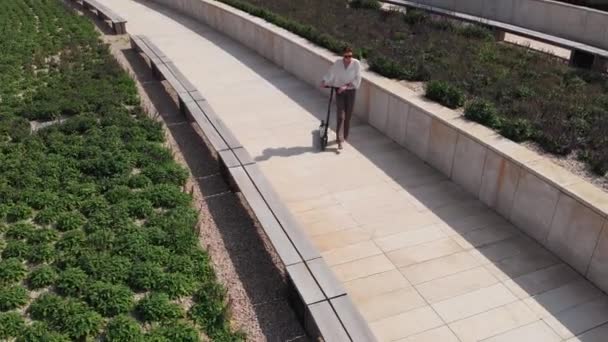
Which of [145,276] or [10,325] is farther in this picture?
[145,276]

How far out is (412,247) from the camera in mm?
6328

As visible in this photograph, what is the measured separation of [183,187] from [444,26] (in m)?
8.07

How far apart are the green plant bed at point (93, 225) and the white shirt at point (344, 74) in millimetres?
2605

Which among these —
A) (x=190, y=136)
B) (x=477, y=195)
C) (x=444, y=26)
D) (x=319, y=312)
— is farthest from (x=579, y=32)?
(x=319, y=312)

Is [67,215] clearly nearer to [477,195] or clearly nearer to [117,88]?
[117,88]

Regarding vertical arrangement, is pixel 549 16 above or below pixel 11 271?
above

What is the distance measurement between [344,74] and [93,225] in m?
4.10

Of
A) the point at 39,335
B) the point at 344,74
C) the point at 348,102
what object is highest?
the point at 344,74

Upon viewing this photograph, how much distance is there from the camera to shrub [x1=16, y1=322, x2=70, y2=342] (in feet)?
15.3

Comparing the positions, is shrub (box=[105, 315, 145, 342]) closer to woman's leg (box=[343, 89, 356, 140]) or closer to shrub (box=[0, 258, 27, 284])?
shrub (box=[0, 258, 27, 284])

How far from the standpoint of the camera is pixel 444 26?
41.5ft

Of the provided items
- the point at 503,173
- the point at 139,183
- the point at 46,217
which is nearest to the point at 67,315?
the point at 46,217

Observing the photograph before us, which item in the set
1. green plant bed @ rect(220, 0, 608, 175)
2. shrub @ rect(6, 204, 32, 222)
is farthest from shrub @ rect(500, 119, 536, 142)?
shrub @ rect(6, 204, 32, 222)

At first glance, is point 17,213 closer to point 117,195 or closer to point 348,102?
point 117,195
